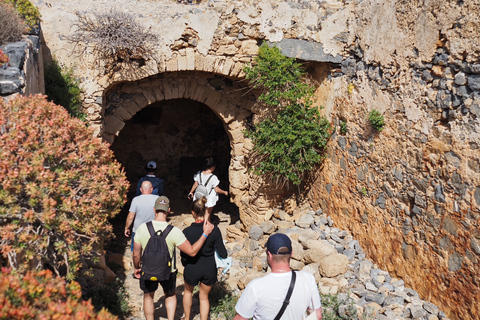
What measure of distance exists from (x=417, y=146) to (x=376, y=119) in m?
0.72

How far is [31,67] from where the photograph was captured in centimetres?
431

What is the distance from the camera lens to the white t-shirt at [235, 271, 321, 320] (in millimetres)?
2574

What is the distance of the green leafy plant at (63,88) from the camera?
215 inches

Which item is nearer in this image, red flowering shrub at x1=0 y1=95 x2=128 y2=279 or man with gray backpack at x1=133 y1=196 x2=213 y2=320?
red flowering shrub at x1=0 y1=95 x2=128 y2=279

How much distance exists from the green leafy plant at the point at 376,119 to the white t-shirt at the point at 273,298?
111 inches

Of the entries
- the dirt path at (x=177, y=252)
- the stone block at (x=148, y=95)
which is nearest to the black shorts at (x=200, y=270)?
the dirt path at (x=177, y=252)

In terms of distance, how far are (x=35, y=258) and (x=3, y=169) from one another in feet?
2.34

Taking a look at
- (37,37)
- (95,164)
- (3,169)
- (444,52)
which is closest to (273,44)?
(444,52)

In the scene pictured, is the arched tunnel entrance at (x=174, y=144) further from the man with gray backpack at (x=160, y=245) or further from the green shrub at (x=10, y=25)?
A: the man with gray backpack at (x=160, y=245)

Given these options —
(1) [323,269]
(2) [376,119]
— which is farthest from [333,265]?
(2) [376,119]

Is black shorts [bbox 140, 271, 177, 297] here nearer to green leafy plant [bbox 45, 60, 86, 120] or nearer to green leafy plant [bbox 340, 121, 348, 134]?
green leafy plant [bbox 45, 60, 86, 120]

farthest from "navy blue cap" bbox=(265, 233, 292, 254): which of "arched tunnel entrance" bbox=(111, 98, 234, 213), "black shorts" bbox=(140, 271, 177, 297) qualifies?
"arched tunnel entrance" bbox=(111, 98, 234, 213)

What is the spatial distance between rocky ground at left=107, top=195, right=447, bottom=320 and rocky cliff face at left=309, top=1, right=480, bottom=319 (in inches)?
7.3

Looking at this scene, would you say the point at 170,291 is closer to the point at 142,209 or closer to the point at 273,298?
the point at 142,209
